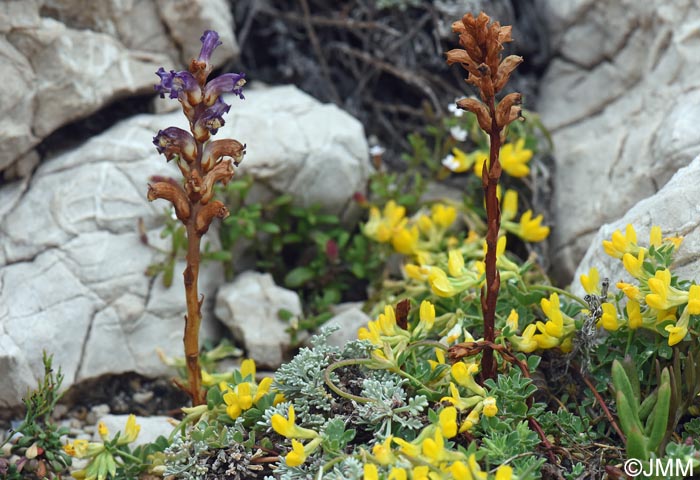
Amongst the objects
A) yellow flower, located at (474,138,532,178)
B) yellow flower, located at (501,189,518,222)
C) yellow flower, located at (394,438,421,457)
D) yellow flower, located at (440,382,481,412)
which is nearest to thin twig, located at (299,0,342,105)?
yellow flower, located at (474,138,532,178)

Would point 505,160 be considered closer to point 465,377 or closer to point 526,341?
point 526,341

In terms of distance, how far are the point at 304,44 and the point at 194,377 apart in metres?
2.84

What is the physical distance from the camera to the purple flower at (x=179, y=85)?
2814mm

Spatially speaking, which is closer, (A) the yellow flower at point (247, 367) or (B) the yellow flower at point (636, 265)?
(B) the yellow flower at point (636, 265)

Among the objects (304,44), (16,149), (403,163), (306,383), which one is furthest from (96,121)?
(306,383)

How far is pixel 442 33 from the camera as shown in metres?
4.91

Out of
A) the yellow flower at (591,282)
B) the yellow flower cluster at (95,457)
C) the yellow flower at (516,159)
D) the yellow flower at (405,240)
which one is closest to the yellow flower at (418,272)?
the yellow flower at (405,240)

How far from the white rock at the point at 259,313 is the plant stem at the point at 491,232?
1.40 m

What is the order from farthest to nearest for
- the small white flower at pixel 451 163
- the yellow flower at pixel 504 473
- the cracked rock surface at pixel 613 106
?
the small white flower at pixel 451 163
the cracked rock surface at pixel 613 106
the yellow flower at pixel 504 473

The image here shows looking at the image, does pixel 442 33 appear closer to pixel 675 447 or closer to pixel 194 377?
pixel 194 377

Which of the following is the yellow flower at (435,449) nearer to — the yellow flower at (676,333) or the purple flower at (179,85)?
the yellow flower at (676,333)

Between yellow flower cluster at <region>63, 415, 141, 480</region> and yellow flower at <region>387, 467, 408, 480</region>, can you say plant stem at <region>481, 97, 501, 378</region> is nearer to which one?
yellow flower at <region>387, 467, 408, 480</region>

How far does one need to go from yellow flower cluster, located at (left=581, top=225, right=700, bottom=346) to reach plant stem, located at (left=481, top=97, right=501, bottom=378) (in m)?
0.44

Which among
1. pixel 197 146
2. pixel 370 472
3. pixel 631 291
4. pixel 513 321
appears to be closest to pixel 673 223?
pixel 631 291
